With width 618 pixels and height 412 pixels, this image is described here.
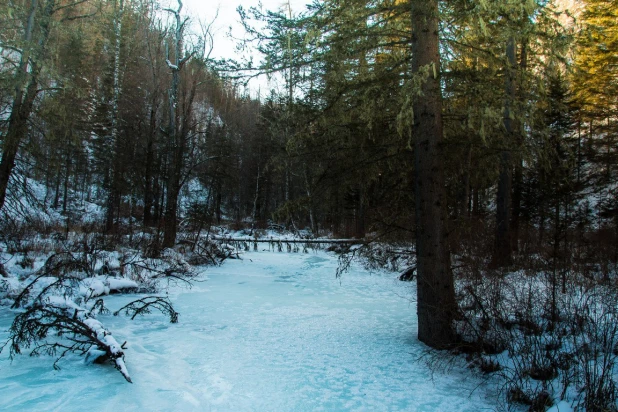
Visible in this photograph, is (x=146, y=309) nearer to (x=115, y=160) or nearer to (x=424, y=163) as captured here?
(x=424, y=163)

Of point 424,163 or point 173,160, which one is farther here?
point 173,160

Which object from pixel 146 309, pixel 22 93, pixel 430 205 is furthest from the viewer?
pixel 22 93

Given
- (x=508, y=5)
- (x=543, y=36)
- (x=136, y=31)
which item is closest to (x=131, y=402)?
(x=508, y=5)

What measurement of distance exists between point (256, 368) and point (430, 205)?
3150 millimetres

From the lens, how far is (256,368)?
14.7 ft

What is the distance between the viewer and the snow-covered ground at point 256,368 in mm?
3611

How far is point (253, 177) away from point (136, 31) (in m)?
14.7

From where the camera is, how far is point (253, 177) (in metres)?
34.3

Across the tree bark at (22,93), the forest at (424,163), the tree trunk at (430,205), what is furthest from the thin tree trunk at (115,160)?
→ the tree trunk at (430,205)

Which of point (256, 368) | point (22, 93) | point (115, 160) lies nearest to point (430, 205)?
point (256, 368)

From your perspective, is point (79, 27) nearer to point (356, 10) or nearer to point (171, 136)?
point (171, 136)

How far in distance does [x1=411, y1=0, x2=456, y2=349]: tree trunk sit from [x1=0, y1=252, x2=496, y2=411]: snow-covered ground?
0.52 metres

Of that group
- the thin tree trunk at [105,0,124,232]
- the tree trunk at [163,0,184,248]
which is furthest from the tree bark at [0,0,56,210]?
the thin tree trunk at [105,0,124,232]

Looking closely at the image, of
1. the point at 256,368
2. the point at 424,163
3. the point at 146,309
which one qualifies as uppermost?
the point at 424,163
